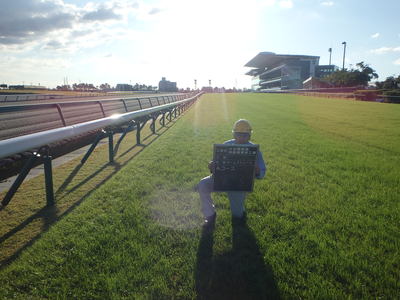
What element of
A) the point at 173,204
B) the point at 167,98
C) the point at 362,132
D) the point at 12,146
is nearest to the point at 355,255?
the point at 173,204

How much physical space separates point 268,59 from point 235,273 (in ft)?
416

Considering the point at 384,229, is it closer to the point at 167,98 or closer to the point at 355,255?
the point at 355,255

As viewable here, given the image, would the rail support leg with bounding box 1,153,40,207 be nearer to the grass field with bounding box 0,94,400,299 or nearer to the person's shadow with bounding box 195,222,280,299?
the grass field with bounding box 0,94,400,299

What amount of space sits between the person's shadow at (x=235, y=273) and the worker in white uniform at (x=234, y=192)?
0.42m

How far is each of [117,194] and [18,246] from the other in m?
1.61

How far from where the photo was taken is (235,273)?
2.64 m

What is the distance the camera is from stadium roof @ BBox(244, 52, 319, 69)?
10994 centimetres

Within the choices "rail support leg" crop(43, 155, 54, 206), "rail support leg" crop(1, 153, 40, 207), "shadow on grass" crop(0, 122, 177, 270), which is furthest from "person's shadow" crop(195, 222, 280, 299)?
"rail support leg" crop(1, 153, 40, 207)

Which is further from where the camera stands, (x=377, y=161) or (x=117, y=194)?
(x=377, y=161)

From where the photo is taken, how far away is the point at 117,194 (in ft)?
14.9

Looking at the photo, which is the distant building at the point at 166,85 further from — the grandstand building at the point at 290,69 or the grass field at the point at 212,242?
the grass field at the point at 212,242

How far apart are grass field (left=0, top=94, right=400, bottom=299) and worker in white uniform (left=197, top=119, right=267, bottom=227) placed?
158 mm

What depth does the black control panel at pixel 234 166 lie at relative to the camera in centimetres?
323

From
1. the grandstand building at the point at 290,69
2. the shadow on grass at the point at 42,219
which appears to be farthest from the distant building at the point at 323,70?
the shadow on grass at the point at 42,219
